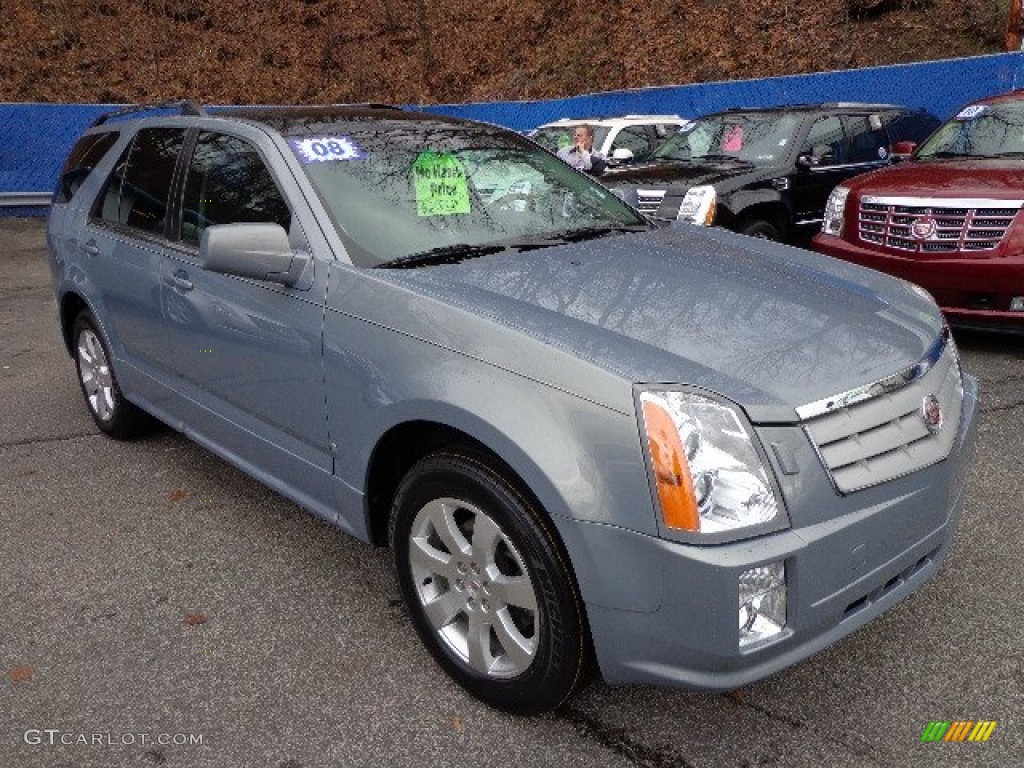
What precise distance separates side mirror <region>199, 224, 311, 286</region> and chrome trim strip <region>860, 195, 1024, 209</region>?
4.65 metres

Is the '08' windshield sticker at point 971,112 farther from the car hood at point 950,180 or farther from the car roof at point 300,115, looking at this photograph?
the car roof at point 300,115

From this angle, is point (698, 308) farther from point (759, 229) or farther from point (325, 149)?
point (759, 229)

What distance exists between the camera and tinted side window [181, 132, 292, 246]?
334 centimetres

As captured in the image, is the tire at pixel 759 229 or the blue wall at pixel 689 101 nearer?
the tire at pixel 759 229

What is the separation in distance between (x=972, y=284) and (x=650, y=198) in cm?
287

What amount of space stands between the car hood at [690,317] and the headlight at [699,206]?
3963 mm

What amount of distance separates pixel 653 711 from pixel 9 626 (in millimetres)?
2239

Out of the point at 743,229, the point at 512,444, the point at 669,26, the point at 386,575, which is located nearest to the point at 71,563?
the point at 386,575

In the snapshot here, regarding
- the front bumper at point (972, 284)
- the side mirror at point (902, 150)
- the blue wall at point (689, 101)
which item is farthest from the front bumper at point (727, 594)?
the blue wall at point (689, 101)

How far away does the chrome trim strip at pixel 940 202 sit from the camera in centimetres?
574

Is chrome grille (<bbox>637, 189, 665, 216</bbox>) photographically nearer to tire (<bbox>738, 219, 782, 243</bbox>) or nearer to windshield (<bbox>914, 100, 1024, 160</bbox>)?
tire (<bbox>738, 219, 782, 243</bbox>)

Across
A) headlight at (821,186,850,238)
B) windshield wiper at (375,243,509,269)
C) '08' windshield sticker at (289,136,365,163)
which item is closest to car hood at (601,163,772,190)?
headlight at (821,186,850,238)

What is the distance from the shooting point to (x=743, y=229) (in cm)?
796

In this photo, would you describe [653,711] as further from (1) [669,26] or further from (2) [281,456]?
(1) [669,26]
